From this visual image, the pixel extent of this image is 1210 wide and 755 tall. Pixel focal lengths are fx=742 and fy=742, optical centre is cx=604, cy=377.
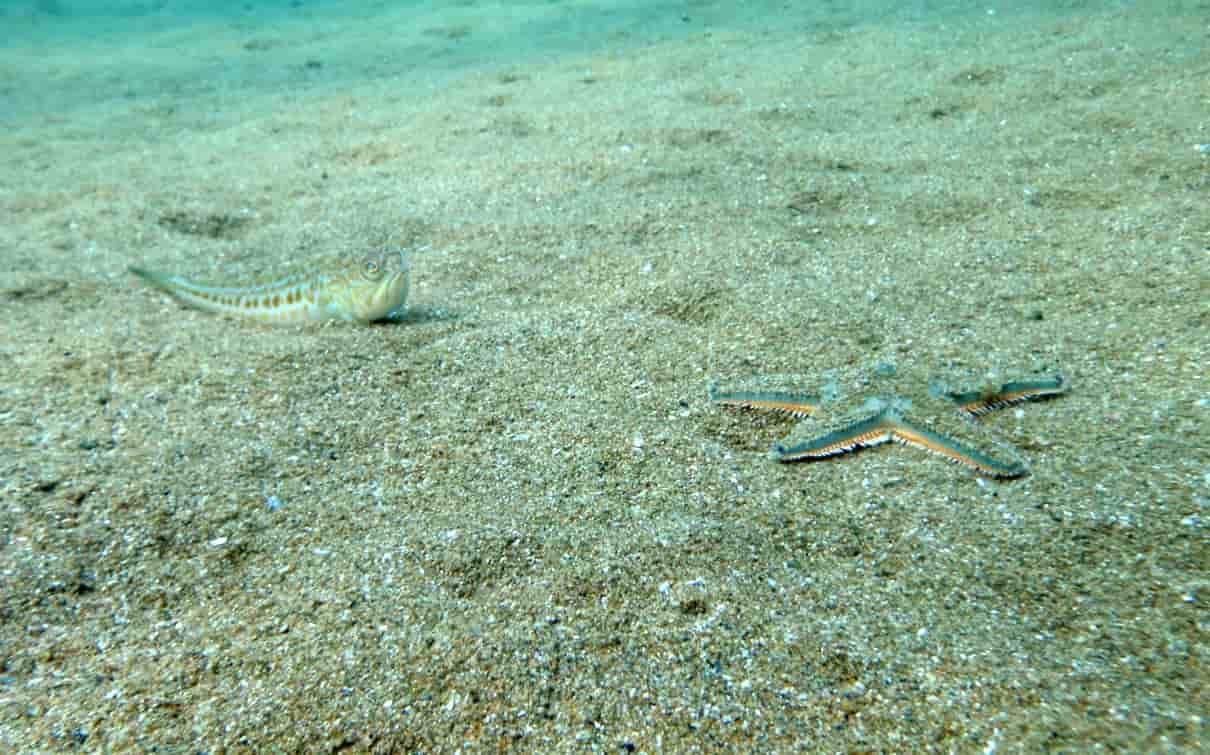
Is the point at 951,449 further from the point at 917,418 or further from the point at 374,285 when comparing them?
the point at 374,285

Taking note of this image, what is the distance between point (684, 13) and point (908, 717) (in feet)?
37.2

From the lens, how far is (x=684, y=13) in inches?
444

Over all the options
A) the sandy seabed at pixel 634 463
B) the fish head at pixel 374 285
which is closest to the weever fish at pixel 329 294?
the fish head at pixel 374 285

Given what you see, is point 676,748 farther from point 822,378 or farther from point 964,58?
point 964,58

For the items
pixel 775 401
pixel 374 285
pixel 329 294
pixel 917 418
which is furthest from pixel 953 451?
pixel 329 294

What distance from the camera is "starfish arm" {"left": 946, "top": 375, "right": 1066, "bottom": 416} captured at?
114 inches

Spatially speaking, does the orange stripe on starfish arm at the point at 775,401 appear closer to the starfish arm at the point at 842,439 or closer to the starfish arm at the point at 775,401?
the starfish arm at the point at 775,401

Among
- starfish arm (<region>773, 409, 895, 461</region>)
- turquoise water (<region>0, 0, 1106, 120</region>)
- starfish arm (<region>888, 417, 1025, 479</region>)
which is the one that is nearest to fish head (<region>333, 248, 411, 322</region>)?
starfish arm (<region>773, 409, 895, 461</region>)

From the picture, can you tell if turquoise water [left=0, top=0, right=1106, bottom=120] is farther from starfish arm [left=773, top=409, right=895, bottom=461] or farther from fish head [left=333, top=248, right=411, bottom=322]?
starfish arm [left=773, top=409, right=895, bottom=461]

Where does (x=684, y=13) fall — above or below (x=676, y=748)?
above

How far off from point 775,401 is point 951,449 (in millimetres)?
661

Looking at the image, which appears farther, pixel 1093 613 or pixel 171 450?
pixel 171 450

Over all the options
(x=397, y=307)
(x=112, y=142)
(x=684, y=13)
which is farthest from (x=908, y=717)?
(x=684, y=13)

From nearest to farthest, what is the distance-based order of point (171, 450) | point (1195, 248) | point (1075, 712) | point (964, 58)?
1. point (1075, 712)
2. point (171, 450)
3. point (1195, 248)
4. point (964, 58)
